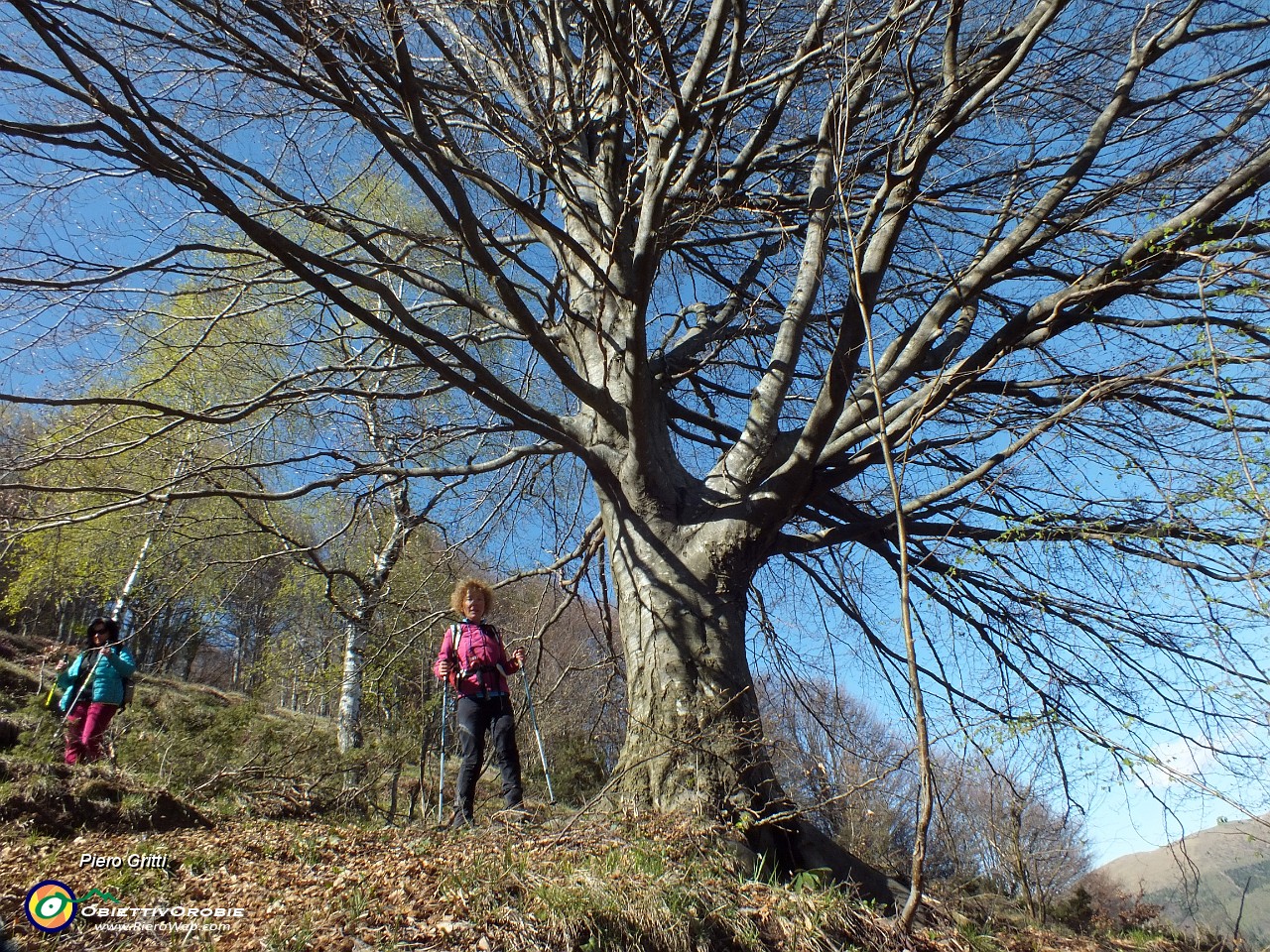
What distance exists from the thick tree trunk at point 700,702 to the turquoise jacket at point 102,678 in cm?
408

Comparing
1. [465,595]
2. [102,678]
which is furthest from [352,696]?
[465,595]

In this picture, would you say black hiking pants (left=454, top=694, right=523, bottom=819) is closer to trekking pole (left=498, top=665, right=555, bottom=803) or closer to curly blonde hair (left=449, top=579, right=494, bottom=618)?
trekking pole (left=498, top=665, right=555, bottom=803)

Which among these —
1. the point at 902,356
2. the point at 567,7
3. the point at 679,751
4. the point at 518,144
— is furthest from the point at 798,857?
the point at 567,7

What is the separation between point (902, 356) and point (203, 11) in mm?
3591

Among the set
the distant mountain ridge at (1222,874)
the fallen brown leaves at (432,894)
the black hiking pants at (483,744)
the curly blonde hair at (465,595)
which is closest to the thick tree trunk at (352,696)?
the curly blonde hair at (465,595)

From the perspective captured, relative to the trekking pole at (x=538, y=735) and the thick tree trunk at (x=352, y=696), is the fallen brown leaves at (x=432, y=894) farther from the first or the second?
the thick tree trunk at (x=352, y=696)

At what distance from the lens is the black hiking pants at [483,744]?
4.09 metres

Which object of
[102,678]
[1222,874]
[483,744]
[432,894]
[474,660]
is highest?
[102,678]

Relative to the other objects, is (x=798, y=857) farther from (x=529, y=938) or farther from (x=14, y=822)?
(x=14, y=822)

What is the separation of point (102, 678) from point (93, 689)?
9cm

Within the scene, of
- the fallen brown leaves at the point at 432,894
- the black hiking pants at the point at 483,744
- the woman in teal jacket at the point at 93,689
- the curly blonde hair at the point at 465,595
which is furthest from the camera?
the woman in teal jacket at the point at 93,689

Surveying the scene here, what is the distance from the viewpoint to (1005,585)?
4594mm

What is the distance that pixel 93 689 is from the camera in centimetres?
530

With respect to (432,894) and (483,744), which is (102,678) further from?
(432,894)
